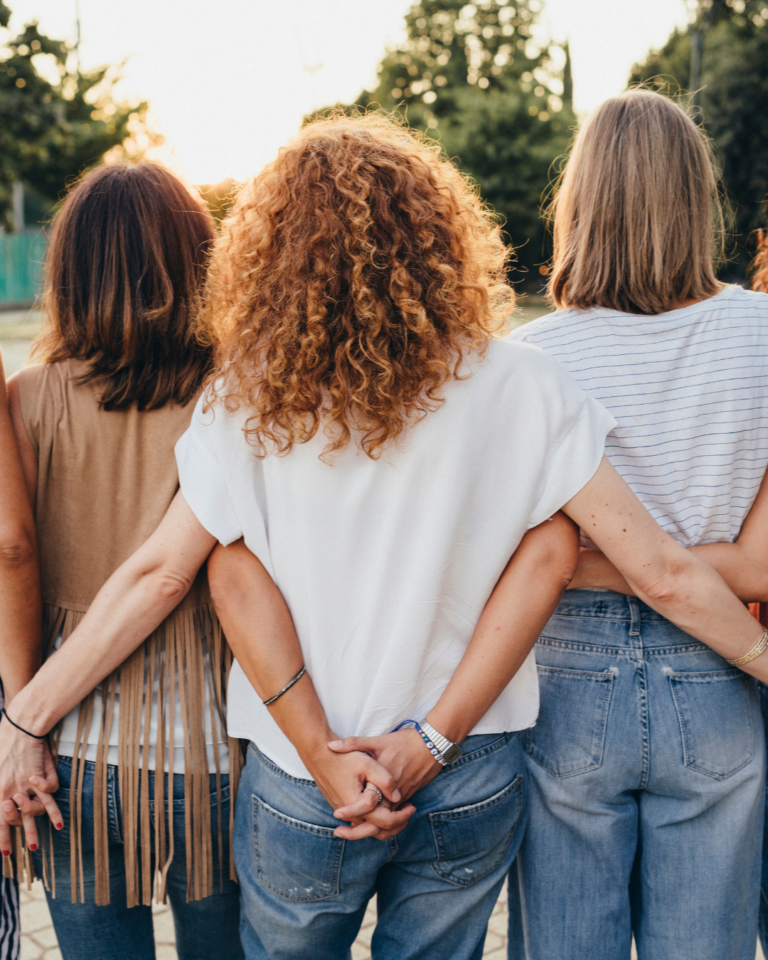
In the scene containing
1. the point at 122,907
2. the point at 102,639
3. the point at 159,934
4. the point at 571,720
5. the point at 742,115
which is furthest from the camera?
the point at 742,115

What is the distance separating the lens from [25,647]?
170 centimetres

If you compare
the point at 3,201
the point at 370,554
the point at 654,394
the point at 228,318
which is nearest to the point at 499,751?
the point at 370,554

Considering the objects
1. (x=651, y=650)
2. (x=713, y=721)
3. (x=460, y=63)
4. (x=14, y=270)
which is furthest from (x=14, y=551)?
(x=460, y=63)

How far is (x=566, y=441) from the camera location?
147cm

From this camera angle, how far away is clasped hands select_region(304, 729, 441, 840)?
1414 mm

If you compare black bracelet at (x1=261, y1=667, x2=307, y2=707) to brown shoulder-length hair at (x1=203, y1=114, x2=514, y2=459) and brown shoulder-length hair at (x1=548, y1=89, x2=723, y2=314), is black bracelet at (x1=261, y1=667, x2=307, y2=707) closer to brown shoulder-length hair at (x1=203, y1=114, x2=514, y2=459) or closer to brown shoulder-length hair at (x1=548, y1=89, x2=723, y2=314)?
brown shoulder-length hair at (x1=203, y1=114, x2=514, y2=459)

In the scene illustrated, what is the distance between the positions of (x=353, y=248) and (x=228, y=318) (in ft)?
0.84

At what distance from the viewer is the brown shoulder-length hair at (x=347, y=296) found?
139 centimetres

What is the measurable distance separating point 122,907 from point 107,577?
693 millimetres

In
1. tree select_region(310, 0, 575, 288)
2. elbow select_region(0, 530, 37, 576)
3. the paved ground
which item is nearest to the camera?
elbow select_region(0, 530, 37, 576)

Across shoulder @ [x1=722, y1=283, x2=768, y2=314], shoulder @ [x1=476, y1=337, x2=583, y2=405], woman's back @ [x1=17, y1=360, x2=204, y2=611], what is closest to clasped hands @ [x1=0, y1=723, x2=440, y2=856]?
woman's back @ [x1=17, y1=360, x2=204, y2=611]

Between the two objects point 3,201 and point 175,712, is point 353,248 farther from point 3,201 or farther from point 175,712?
point 3,201

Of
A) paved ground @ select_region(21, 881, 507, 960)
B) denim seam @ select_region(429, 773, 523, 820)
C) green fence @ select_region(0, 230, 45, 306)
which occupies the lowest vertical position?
green fence @ select_region(0, 230, 45, 306)

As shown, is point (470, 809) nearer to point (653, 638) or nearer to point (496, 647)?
point (496, 647)
